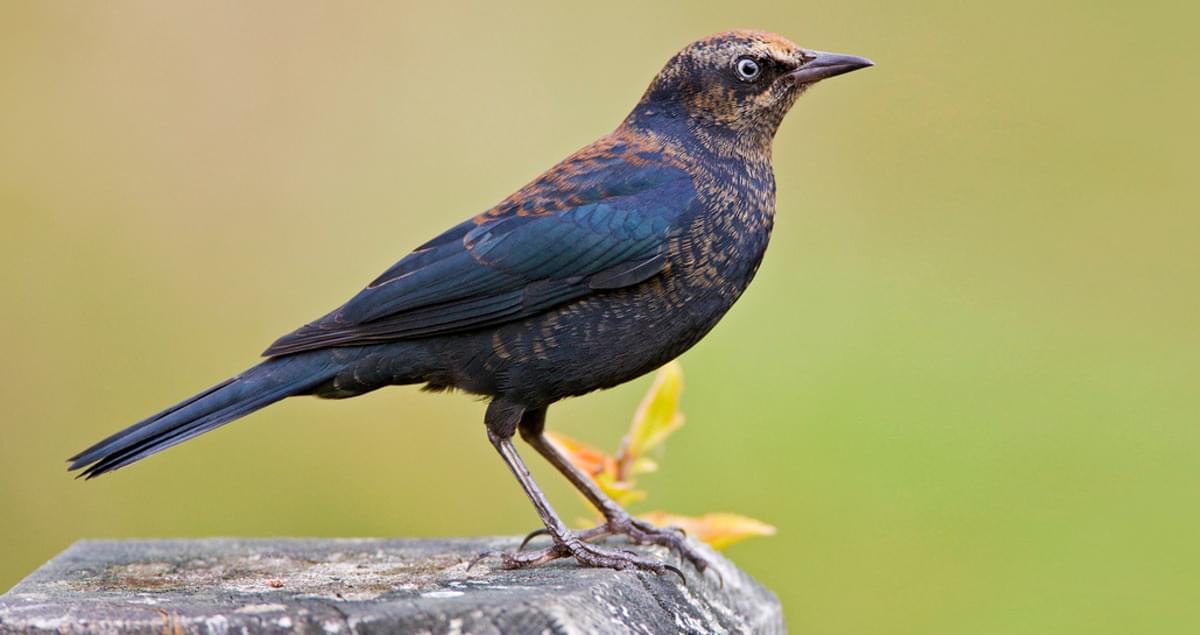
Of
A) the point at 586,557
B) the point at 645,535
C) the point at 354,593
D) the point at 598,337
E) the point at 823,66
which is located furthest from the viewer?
the point at 823,66

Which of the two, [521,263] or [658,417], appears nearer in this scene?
[658,417]

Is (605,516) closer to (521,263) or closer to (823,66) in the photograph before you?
(521,263)

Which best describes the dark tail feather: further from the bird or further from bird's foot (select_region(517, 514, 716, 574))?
bird's foot (select_region(517, 514, 716, 574))

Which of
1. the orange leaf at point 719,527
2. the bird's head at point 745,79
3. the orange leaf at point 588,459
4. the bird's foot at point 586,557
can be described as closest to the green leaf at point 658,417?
the orange leaf at point 588,459

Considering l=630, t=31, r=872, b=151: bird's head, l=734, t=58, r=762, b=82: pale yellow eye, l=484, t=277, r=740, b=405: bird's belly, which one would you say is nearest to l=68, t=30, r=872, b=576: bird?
l=484, t=277, r=740, b=405: bird's belly

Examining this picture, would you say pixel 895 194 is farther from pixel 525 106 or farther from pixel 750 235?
pixel 750 235

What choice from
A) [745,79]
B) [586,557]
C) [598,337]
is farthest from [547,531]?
[745,79]
